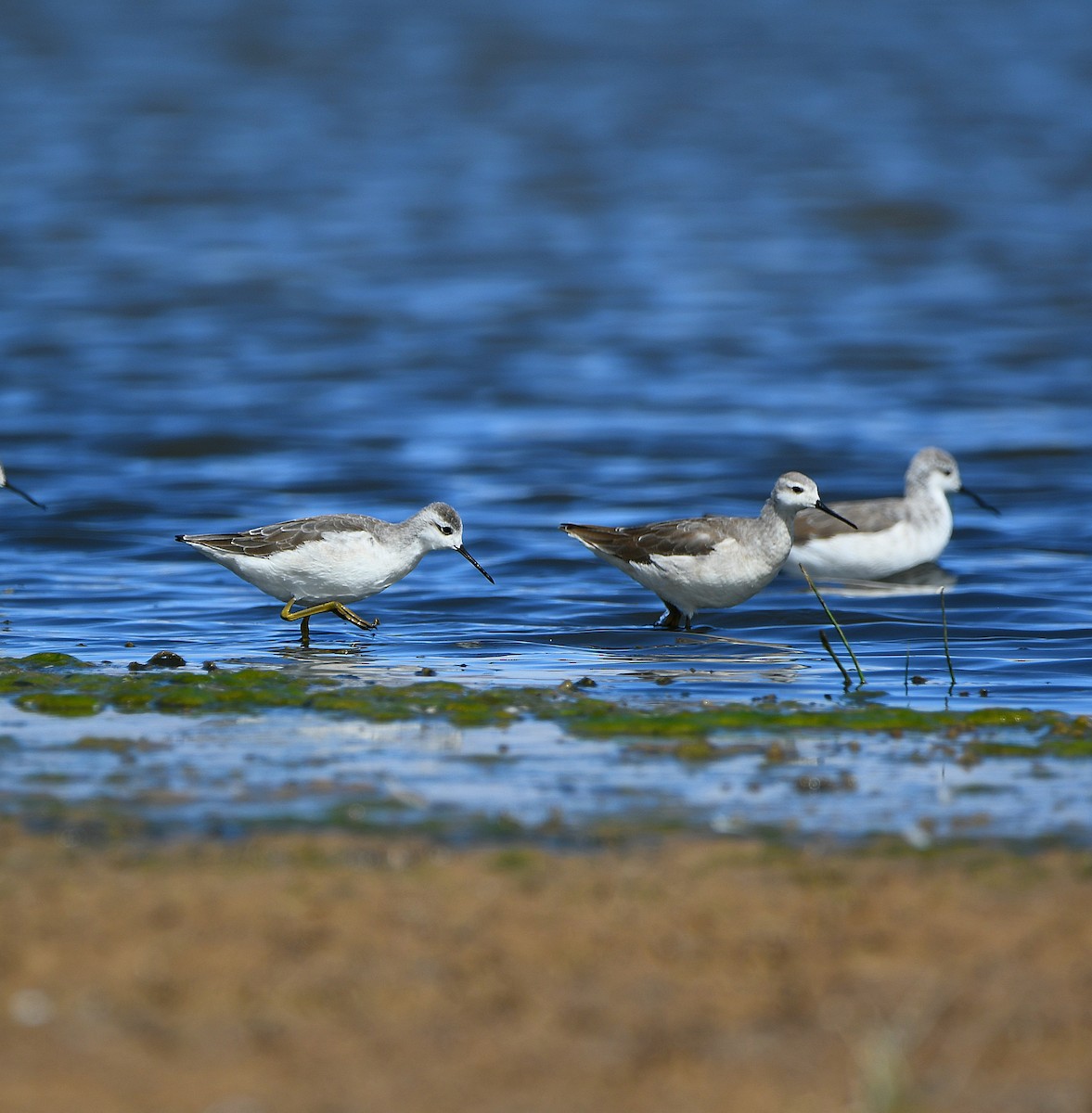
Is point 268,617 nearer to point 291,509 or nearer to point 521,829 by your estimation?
point 291,509

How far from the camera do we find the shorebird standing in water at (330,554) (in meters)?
9.47

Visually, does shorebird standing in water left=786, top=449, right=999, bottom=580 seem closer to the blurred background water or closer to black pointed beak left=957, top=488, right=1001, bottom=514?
the blurred background water

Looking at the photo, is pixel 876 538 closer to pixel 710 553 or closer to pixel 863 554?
pixel 863 554

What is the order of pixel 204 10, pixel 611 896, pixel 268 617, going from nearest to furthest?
pixel 611 896, pixel 268 617, pixel 204 10

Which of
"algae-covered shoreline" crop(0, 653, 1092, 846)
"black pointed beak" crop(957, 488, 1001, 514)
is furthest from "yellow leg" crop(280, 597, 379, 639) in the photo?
"black pointed beak" crop(957, 488, 1001, 514)

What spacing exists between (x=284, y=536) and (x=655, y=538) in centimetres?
222

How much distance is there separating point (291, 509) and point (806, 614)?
4.93m

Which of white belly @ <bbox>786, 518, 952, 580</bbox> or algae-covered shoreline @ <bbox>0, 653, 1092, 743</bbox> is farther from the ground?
white belly @ <bbox>786, 518, 952, 580</bbox>

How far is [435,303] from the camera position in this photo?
23.8 meters

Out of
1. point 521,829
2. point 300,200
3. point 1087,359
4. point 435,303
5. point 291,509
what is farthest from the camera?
point 300,200

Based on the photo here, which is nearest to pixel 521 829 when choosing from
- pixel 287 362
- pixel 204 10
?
pixel 287 362

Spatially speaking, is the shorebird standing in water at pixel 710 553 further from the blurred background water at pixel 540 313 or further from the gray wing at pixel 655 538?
the blurred background water at pixel 540 313

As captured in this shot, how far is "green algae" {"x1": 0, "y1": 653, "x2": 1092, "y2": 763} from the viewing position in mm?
6977

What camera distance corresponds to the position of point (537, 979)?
14.9ft
